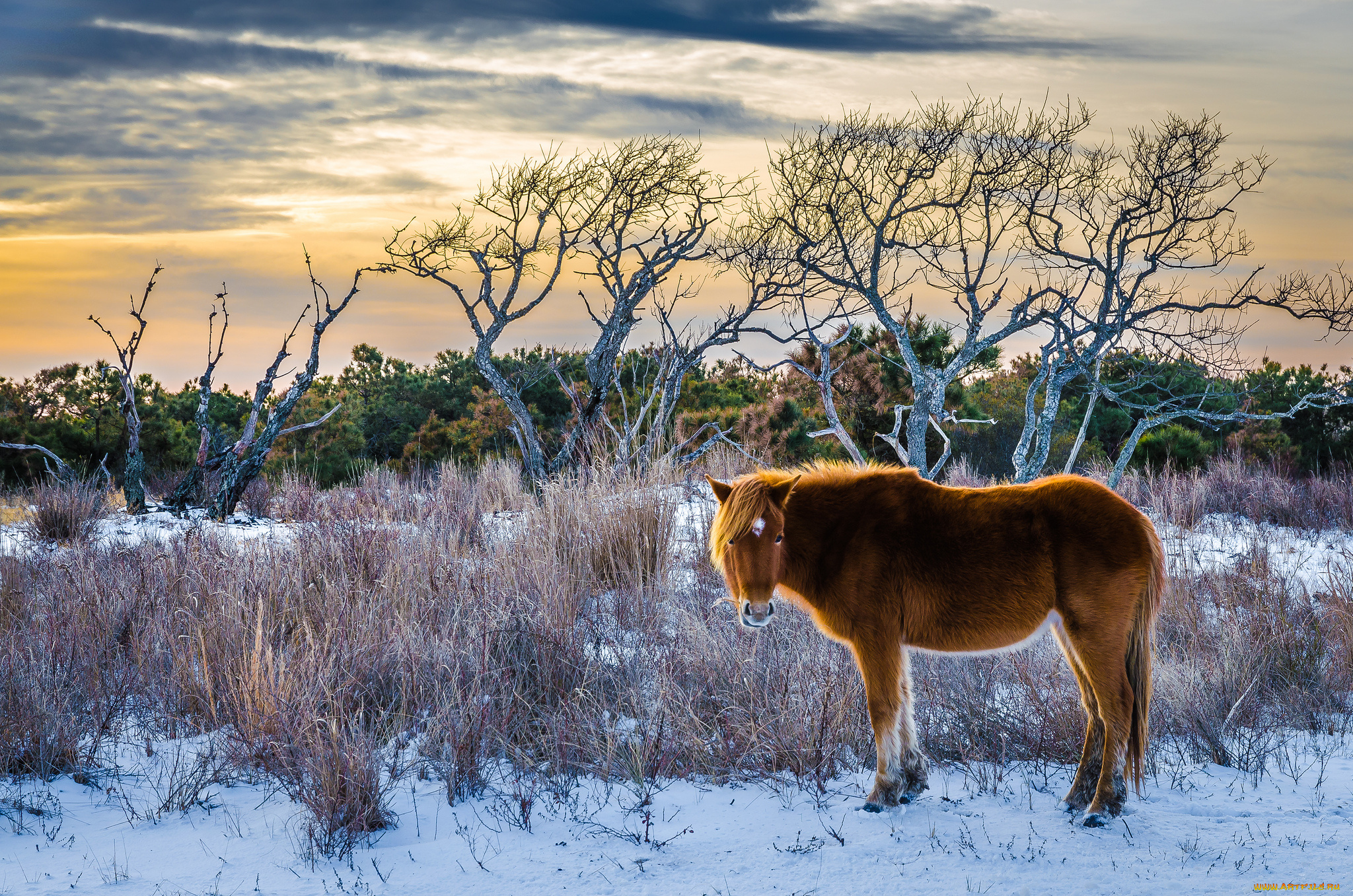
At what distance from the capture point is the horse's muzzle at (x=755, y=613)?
3207 millimetres

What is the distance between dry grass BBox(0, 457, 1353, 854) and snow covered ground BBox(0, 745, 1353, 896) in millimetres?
151

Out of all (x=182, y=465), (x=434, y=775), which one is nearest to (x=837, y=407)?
(x=434, y=775)

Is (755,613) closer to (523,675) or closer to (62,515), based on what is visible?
(523,675)

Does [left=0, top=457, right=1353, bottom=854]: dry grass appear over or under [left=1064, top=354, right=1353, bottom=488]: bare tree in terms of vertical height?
under

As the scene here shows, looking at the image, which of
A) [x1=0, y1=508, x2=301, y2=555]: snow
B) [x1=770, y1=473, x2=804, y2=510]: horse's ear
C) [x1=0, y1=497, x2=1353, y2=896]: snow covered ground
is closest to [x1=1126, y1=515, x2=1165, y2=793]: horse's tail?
[x1=0, y1=497, x2=1353, y2=896]: snow covered ground

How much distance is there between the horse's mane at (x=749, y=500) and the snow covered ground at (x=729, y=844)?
1.24 meters

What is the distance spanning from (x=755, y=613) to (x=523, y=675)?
2304mm

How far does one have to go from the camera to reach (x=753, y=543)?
10.8 feet

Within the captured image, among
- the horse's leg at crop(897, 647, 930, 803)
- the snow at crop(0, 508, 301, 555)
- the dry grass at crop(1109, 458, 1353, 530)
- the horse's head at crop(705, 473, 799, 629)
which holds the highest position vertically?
the horse's head at crop(705, 473, 799, 629)

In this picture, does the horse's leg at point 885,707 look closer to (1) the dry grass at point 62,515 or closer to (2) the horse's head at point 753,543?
(2) the horse's head at point 753,543

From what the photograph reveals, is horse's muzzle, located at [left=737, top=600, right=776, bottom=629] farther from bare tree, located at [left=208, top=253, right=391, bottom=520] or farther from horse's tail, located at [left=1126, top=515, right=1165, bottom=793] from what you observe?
bare tree, located at [left=208, top=253, right=391, bottom=520]

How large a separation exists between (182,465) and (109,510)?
27.1 feet

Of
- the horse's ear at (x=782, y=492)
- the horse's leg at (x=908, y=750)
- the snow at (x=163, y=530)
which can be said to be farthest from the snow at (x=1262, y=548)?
the snow at (x=163, y=530)

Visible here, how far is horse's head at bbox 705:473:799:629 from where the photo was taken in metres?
3.27
